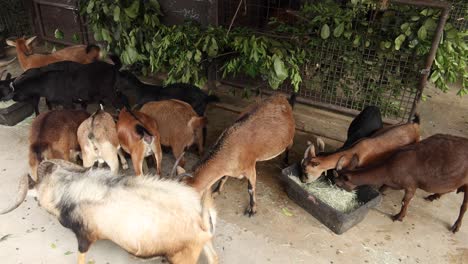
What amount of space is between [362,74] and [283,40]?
1.32 m

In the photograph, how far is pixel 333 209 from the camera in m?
3.99

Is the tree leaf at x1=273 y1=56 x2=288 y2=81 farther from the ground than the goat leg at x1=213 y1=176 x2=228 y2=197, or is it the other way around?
the tree leaf at x1=273 y1=56 x2=288 y2=81

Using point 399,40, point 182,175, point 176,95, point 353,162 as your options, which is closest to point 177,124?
point 176,95

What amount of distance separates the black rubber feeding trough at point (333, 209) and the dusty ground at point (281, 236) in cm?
9

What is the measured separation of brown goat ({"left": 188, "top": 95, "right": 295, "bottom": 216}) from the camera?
393 centimetres

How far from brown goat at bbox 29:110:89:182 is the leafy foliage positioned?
6.18ft

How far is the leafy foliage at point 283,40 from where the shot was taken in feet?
16.8

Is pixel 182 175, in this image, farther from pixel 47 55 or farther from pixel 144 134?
pixel 47 55

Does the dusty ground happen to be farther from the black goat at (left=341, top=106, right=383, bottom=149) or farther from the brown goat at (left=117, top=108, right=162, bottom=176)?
the brown goat at (left=117, top=108, right=162, bottom=176)

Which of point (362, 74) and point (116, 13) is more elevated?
point (116, 13)

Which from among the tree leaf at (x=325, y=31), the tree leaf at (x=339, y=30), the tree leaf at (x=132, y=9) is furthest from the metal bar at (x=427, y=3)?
the tree leaf at (x=132, y=9)

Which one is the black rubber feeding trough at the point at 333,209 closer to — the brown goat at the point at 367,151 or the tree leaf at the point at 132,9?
the brown goat at the point at 367,151

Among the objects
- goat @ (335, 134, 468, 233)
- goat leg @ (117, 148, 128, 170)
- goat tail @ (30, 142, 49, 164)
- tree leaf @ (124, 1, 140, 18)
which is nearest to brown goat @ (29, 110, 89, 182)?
goat tail @ (30, 142, 49, 164)

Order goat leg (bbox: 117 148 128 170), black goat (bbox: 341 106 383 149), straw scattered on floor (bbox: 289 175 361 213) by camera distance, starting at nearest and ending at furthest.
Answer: straw scattered on floor (bbox: 289 175 361 213), black goat (bbox: 341 106 383 149), goat leg (bbox: 117 148 128 170)
